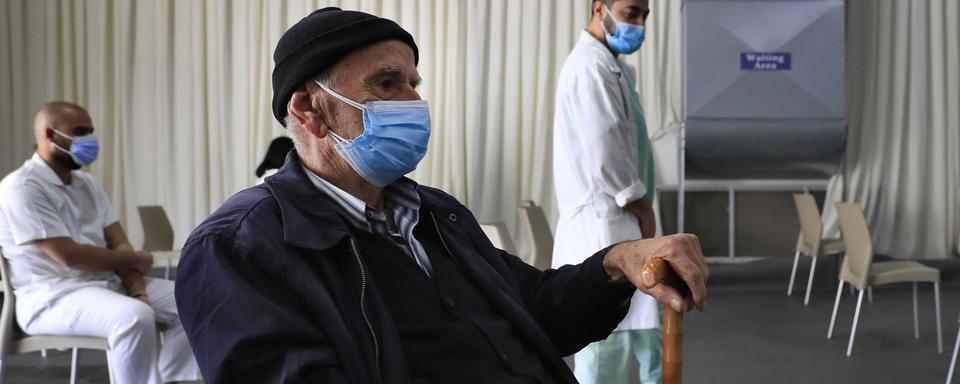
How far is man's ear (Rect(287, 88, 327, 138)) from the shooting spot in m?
1.54

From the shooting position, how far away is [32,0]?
28.2ft

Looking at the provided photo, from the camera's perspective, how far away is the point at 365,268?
1.40 m

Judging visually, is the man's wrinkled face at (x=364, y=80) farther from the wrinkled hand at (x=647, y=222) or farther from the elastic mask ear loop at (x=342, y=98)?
the wrinkled hand at (x=647, y=222)

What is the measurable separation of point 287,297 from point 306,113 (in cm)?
36

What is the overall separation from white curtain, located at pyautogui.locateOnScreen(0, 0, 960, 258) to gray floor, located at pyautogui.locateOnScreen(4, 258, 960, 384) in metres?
1.35

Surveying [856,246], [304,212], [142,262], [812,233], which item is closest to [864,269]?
[856,246]

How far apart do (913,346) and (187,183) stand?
6.25 metres

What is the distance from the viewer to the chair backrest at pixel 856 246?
486 centimetres

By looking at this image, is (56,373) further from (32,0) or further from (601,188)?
(32,0)

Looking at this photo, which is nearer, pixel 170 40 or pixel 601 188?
pixel 601 188

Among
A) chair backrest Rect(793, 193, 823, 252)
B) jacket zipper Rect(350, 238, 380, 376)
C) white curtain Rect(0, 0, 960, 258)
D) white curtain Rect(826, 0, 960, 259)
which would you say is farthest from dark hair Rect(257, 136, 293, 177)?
white curtain Rect(826, 0, 960, 259)

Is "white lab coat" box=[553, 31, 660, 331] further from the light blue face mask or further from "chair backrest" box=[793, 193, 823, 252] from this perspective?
"chair backrest" box=[793, 193, 823, 252]

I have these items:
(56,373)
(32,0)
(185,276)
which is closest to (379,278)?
(185,276)

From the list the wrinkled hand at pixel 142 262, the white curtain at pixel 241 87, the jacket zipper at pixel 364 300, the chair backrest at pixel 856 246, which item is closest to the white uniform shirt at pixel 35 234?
the wrinkled hand at pixel 142 262
